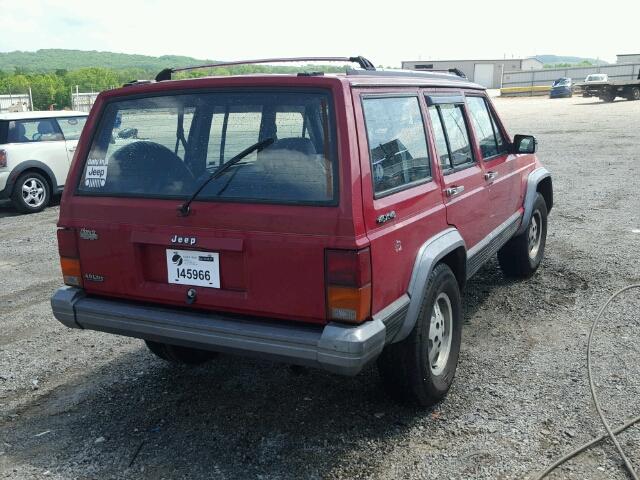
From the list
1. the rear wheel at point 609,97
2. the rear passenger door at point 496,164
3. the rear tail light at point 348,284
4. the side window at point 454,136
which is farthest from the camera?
the rear wheel at point 609,97

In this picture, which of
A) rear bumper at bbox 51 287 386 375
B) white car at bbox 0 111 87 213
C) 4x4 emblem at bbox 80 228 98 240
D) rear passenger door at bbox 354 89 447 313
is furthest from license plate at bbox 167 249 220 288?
white car at bbox 0 111 87 213

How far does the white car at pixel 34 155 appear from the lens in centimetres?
1029

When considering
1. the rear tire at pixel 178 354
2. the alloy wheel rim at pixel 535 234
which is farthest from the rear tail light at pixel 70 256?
the alloy wheel rim at pixel 535 234

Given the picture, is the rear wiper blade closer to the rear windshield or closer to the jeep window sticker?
the rear windshield

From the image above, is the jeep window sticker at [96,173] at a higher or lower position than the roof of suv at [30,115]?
higher

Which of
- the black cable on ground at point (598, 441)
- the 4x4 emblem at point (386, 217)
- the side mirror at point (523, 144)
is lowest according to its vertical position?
the black cable on ground at point (598, 441)

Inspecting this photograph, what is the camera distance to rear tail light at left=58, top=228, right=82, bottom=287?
11.5ft

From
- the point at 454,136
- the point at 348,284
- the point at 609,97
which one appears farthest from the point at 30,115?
the point at 609,97

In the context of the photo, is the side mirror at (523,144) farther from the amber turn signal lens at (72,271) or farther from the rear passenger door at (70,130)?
the rear passenger door at (70,130)

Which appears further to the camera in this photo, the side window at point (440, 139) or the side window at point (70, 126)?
the side window at point (70, 126)

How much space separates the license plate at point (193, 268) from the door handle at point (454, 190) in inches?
58.7

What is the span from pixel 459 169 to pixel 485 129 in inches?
37.4

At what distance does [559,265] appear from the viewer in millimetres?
6453

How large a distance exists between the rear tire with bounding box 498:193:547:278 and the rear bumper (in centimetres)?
326
